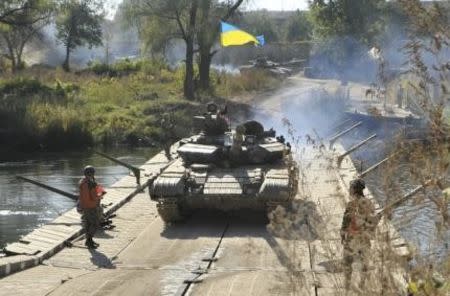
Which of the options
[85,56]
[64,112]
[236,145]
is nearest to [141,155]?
[64,112]

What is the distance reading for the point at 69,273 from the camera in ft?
34.9

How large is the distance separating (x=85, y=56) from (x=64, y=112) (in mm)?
70029

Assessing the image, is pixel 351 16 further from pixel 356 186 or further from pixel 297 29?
pixel 297 29

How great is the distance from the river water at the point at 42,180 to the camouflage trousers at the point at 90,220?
4234 millimetres

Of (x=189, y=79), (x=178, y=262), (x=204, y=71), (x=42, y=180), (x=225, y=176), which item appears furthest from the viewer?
(x=204, y=71)

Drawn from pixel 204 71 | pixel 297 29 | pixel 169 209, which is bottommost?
pixel 169 209

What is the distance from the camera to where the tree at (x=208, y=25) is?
1502 inches

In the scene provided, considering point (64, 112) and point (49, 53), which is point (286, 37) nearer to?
point (49, 53)

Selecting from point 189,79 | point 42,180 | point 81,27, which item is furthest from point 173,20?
point 81,27

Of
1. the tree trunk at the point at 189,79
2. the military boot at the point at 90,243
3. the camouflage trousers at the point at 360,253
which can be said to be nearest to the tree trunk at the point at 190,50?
the tree trunk at the point at 189,79

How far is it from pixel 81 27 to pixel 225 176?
50726mm

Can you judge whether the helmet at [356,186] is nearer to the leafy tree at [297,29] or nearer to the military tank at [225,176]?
the military tank at [225,176]

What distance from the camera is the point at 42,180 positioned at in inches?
946

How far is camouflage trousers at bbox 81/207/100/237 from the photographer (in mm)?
12031
